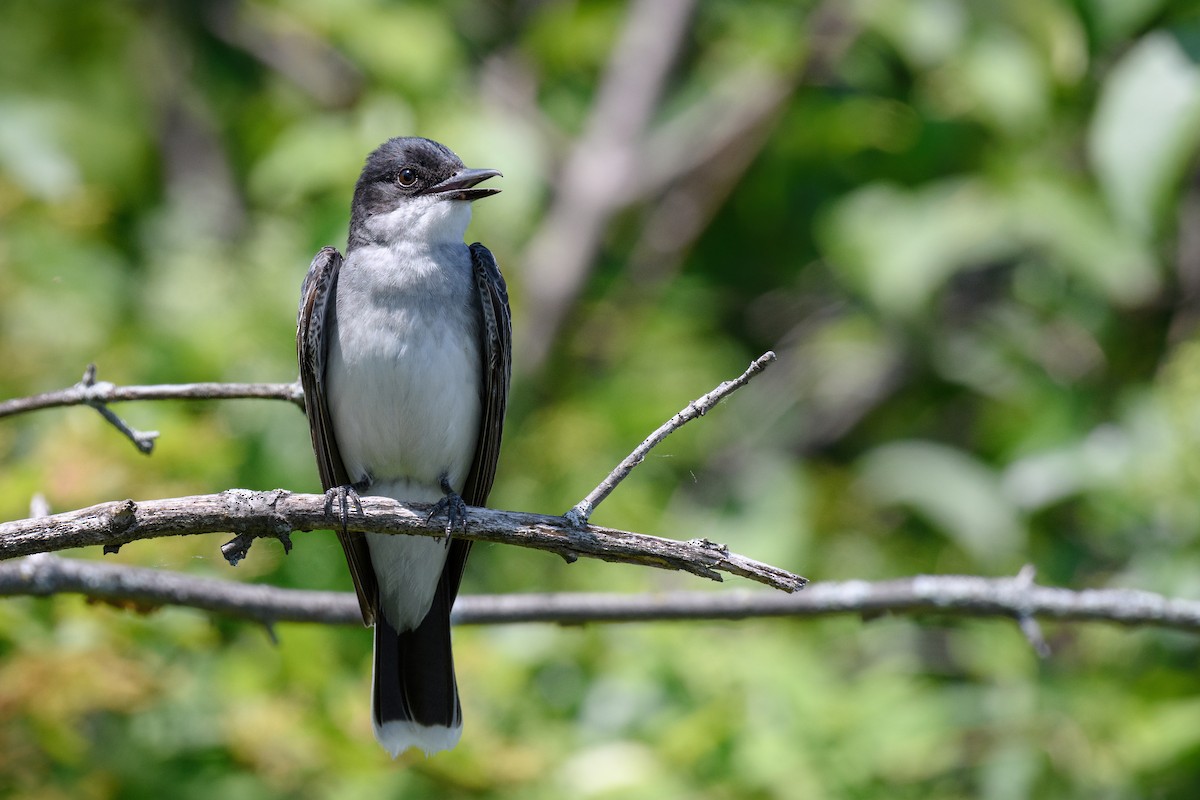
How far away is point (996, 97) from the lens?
5.61 meters

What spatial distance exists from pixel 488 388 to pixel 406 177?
80cm

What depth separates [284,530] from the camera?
323cm

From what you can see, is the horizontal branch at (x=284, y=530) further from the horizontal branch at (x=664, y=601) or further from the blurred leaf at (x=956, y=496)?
the blurred leaf at (x=956, y=496)

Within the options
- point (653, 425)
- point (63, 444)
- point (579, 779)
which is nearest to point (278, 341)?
point (63, 444)

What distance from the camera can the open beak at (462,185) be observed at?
185 inches

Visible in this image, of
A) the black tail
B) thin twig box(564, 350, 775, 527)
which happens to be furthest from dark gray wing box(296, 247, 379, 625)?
thin twig box(564, 350, 775, 527)

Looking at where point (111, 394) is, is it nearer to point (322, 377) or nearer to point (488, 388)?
point (322, 377)

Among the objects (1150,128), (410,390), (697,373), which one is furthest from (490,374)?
(1150,128)

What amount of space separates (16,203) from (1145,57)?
4.32 metres

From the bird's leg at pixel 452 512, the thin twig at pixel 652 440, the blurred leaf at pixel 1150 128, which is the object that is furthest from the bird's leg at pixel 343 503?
the blurred leaf at pixel 1150 128

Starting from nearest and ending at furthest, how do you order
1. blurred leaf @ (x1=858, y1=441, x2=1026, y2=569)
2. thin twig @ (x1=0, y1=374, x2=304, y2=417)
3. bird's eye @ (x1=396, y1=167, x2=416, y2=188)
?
1. thin twig @ (x1=0, y1=374, x2=304, y2=417)
2. bird's eye @ (x1=396, y1=167, x2=416, y2=188)
3. blurred leaf @ (x1=858, y1=441, x2=1026, y2=569)

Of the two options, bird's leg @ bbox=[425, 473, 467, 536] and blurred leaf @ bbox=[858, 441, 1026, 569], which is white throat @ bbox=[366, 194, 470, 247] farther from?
blurred leaf @ bbox=[858, 441, 1026, 569]

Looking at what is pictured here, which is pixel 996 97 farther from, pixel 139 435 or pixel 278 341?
pixel 139 435

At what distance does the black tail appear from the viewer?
14.5 ft
